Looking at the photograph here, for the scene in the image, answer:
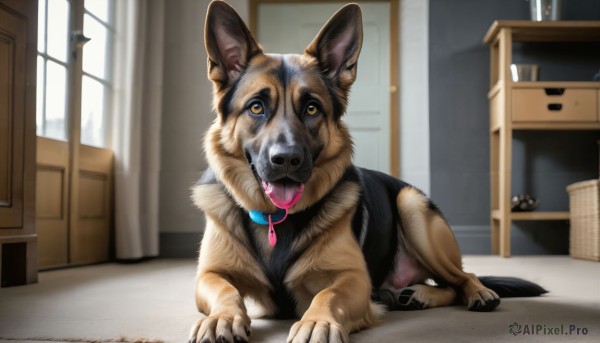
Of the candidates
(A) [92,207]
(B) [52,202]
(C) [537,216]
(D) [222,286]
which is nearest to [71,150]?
(B) [52,202]

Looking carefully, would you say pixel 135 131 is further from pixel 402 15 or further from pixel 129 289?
pixel 402 15

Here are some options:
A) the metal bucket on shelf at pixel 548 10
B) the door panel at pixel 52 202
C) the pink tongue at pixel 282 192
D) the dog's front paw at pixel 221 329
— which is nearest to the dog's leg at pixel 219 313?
the dog's front paw at pixel 221 329

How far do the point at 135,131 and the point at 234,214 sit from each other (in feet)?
7.82

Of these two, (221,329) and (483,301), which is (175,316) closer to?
(221,329)

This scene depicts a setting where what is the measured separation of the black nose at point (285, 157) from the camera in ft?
4.90

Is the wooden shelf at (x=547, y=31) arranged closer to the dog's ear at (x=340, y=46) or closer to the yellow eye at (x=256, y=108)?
the dog's ear at (x=340, y=46)

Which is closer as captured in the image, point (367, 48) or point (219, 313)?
point (219, 313)

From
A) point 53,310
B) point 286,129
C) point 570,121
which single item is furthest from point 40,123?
point 570,121

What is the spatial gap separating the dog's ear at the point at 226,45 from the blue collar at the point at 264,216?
412 mm

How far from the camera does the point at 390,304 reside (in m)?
2.01

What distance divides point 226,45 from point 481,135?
325 centimetres

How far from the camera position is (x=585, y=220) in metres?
3.96

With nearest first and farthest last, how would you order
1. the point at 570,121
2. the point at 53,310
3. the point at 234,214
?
the point at 234,214 < the point at 53,310 < the point at 570,121

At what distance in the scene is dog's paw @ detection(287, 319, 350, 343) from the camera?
126 centimetres
